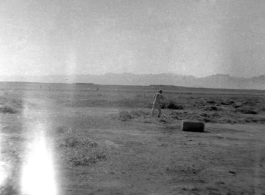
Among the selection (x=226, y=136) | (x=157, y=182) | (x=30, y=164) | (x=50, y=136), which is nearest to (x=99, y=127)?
(x=50, y=136)

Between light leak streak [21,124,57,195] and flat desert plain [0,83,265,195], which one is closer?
light leak streak [21,124,57,195]

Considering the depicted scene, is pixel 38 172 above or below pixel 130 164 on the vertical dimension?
below

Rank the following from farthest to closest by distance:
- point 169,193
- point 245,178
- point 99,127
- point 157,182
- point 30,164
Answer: point 99,127
point 30,164
point 245,178
point 157,182
point 169,193

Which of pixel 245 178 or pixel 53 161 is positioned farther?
pixel 53 161

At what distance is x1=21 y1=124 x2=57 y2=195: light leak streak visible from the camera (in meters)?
6.14

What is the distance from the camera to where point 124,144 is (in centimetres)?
1090

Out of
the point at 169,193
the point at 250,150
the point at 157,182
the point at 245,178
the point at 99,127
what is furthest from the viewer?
the point at 99,127

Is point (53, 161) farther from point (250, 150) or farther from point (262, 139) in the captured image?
point (262, 139)

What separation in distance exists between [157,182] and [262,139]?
8390mm

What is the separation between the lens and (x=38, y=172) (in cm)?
736

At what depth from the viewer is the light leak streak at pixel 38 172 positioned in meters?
6.14

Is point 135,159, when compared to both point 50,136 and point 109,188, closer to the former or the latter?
point 109,188

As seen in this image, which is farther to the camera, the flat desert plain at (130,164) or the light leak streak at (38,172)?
the flat desert plain at (130,164)

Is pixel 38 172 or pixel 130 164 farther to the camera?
pixel 130 164
